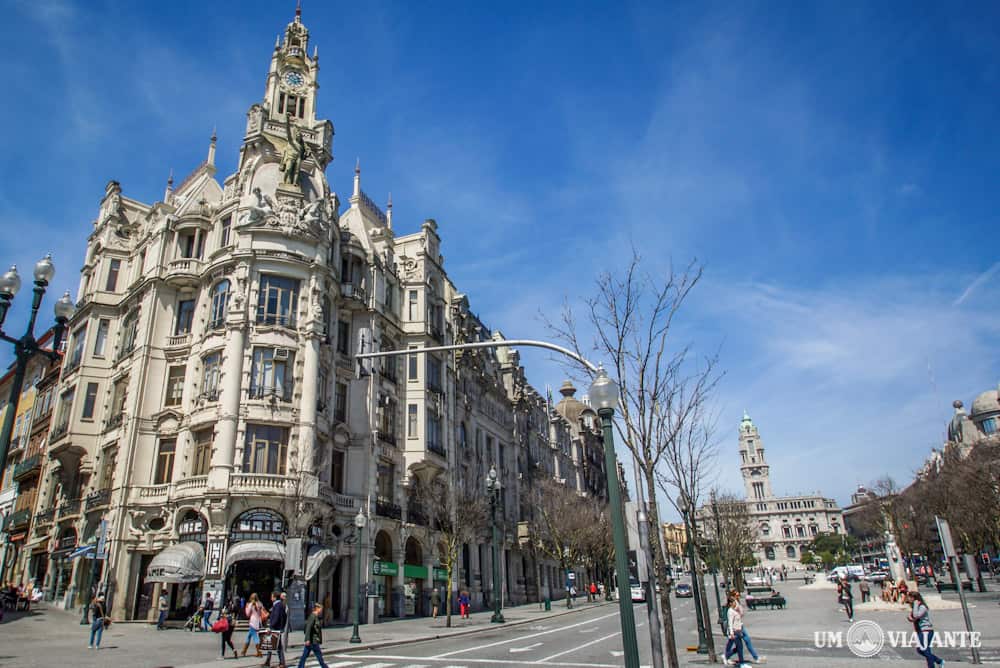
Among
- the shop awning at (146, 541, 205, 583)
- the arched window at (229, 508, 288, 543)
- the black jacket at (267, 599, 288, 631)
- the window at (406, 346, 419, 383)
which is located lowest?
the black jacket at (267, 599, 288, 631)

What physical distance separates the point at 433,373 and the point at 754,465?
173746mm

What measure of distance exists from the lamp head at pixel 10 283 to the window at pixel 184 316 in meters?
24.2

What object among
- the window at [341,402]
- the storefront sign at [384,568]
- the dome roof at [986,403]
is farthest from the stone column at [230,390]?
the dome roof at [986,403]

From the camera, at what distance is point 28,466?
43.4 meters

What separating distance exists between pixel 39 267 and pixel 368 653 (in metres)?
14.7

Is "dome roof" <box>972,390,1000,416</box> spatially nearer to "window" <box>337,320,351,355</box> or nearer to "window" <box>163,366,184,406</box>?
"window" <box>337,320,351,355</box>

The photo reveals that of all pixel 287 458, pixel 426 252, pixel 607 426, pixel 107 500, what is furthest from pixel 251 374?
pixel 607 426

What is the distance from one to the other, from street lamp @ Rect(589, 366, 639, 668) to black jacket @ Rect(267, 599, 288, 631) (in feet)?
35.1

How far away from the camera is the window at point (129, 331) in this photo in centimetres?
3698

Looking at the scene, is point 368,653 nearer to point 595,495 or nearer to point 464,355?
point 464,355

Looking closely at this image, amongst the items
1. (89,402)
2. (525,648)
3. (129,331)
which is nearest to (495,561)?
(525,648)

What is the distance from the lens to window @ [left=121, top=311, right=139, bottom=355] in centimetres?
3698

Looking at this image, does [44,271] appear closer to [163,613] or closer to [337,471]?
[163,613]

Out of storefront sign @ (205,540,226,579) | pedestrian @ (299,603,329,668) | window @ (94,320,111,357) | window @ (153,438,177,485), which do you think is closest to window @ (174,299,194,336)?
window @ (153,438,177,485)
